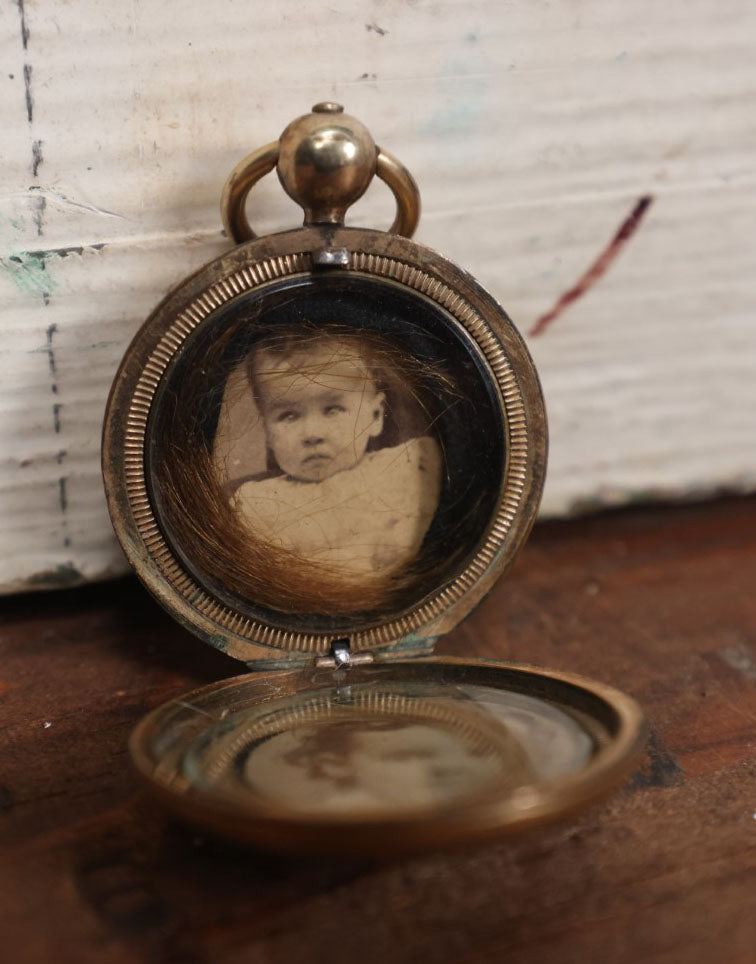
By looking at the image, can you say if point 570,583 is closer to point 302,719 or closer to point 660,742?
point 660,742

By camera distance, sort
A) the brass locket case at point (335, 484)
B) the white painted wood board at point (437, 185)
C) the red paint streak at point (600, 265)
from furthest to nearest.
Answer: the red paint streak at point (600, 265) < the white painted wood board at point (437, 185) < the brass locket case at point (335, 484)

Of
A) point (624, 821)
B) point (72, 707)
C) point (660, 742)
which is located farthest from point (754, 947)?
point (72, 707)

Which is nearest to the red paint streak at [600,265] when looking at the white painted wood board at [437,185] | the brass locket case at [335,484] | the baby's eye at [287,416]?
the white painted wood board at [437,185]

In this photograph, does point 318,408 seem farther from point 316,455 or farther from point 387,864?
point 387,864

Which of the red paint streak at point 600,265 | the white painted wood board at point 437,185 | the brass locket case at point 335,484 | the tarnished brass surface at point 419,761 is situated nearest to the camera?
the tarnished brass surface at point 419,761

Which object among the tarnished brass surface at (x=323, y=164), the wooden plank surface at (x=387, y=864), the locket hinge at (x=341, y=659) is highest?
the tarnished brass surface at (x=323, y=164)

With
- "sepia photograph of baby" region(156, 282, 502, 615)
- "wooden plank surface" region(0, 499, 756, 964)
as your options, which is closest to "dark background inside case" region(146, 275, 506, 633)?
"sepia photograph of baby" region(156, 282, 502, 615)

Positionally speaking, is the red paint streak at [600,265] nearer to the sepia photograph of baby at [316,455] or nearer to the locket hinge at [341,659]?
the sepia photograph of baby at [316,455]
